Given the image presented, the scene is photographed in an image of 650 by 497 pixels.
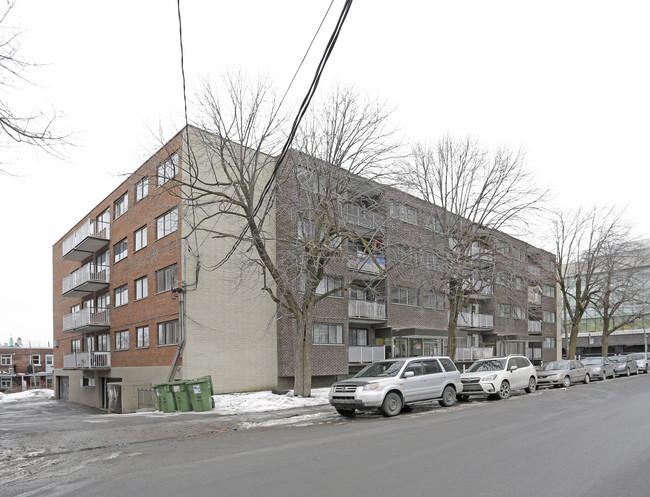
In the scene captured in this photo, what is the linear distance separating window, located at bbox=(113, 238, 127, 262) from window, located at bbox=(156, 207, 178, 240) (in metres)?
5.61

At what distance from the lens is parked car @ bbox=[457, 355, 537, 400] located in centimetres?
1920

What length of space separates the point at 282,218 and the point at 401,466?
16061 mm

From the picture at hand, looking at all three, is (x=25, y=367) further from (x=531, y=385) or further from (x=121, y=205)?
(x=531, y=385)

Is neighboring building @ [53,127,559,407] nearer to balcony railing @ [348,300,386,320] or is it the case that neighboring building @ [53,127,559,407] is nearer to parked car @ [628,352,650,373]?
balcony railing @ [348,300,386,320]

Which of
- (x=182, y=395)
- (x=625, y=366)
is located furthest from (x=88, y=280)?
(x=625, y=366)

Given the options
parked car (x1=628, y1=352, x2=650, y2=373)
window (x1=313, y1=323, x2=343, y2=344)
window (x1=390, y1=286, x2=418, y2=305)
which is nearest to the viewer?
window (x1=313, y1=323, x2=343, y2=344)

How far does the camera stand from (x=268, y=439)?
11148 millimetres

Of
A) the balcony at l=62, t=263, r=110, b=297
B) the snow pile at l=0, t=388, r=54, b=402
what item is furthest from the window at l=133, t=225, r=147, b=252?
the snow pile at l=0, t=388, r=54, b=402

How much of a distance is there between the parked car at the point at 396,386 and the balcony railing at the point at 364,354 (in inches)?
497

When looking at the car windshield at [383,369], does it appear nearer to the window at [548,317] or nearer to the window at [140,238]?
the window at [140,238]

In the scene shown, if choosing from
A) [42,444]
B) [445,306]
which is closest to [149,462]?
[42,444]

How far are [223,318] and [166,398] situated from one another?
267 inches

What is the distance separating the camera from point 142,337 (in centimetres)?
2867

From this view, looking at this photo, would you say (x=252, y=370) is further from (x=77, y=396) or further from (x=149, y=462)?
(x=77, y=396)
